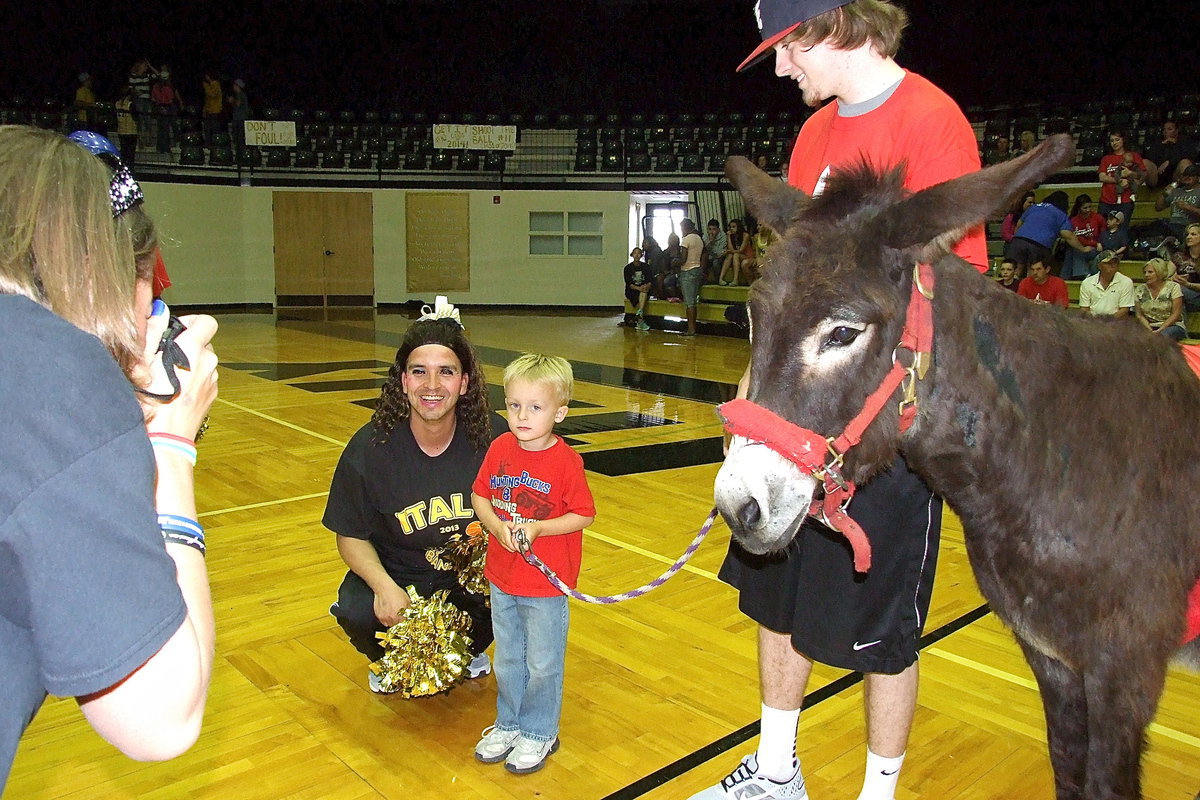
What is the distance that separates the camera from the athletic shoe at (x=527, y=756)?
275cm

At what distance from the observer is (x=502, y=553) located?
2.86 meters

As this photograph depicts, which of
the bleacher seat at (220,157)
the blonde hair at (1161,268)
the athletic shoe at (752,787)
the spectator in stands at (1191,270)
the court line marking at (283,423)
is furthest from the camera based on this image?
the bleacher seat at (220,157)

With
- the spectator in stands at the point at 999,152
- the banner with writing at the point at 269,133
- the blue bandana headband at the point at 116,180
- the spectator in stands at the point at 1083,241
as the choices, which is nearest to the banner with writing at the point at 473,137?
the banner with writing at the point at 269,133

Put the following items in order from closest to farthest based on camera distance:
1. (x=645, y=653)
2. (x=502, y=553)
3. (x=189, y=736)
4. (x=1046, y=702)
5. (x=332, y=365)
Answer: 1. (x=189, y=736)
2. (x=1046, y=702)
3. (x=502, y=553)
4. (x=645, y=653)
5. (x=332, y=365)

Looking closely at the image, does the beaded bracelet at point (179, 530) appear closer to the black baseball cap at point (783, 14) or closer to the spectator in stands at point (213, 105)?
the black baseball cap at point (783, 14)

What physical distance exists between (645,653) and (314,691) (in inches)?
51.0

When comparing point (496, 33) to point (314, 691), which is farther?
point (496, 33)

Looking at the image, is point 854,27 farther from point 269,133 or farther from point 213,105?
point 213,105

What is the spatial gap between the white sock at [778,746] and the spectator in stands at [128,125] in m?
20.1

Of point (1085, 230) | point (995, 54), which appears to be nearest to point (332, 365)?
point (1085, 230)

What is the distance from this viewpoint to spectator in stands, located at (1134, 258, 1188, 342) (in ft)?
28.3

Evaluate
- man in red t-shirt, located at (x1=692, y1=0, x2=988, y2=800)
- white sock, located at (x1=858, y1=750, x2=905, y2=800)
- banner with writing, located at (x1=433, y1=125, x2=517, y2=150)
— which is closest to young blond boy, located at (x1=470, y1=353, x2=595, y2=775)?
man in red t-shirt, located at (x1=692, y1=0, x2=988, y2=800)

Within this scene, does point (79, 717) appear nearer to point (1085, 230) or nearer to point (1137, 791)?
point (1137, 791)

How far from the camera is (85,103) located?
61.8ft
